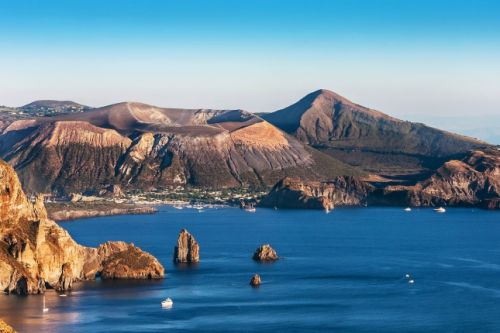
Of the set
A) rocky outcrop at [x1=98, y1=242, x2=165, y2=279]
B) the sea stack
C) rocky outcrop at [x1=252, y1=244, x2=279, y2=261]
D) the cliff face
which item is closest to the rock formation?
rocky outcrop at [x1=98, y1=242, x2=165, y2=279]

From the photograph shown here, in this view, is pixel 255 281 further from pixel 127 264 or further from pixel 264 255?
pixel 264 255

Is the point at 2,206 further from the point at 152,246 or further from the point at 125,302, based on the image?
the point at 152,246

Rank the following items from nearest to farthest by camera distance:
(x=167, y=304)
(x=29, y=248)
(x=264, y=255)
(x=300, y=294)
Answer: (x=167, y=304)
(x=29, y=248)
(x=300, y=294)
(x=264, y=255)

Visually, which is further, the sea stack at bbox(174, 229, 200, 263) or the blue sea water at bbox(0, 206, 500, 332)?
the sea stack at bbox(174, 229, 200, 263)

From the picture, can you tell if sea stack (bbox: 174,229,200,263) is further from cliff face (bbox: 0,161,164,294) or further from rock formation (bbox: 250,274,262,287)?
cliff face (bbox: 0,161,164,294)

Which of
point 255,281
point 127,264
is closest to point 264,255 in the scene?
point 255,281
